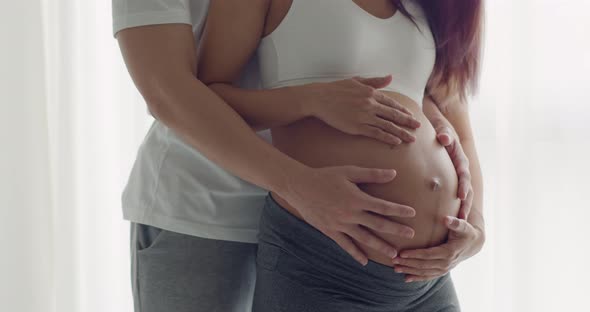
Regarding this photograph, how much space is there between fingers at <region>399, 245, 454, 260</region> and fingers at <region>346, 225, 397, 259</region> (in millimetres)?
25

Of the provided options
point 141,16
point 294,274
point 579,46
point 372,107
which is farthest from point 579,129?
point 141,16

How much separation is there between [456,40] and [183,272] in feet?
1.88

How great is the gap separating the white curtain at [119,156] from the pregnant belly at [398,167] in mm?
646

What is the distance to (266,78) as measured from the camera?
3.40 feet

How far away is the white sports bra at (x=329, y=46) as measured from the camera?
991 millimetres

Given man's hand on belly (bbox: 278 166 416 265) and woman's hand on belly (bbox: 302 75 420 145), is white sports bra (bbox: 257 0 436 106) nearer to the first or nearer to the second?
woman's hand on belly (bbox: 302 75 420 145)

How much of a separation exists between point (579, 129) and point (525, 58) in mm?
204

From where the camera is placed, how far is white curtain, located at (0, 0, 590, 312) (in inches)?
61.6

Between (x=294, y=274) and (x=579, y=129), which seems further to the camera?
(x=579, y=129)

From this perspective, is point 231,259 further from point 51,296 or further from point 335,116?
point 51,296

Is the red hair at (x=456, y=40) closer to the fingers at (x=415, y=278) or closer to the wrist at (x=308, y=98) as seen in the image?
the wrist at (x=308, y=98)

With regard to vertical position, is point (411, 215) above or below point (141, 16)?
below

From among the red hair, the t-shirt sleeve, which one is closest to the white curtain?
the red hair

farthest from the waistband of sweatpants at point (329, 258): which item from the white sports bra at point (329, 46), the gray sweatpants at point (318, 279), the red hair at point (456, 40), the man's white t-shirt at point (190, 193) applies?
the red hair at point (456, 40)
